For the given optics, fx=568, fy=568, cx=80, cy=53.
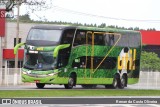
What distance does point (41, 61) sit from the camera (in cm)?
3816

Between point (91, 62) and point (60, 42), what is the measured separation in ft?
12.4

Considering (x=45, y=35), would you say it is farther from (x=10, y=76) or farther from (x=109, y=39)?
(x=10, y=76)

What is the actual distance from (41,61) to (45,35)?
70.0 inches

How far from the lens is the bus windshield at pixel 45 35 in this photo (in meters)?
38.0

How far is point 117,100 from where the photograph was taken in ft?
54.0

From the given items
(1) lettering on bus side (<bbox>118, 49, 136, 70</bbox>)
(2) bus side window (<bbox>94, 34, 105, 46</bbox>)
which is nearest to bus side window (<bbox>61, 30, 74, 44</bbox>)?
(2) bus side window (<bbox>94, 34, 105, 46</bbox>)

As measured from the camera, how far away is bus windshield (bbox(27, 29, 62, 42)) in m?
38.0

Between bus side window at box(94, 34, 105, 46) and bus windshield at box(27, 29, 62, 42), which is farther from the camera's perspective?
bus side window at box(94, 34, 105, 46)

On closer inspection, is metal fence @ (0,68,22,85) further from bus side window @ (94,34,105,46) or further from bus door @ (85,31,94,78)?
bus side window @ (94,34,105,46)

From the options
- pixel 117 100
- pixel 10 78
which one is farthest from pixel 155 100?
pixel 10 78

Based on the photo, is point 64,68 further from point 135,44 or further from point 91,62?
point 135,44

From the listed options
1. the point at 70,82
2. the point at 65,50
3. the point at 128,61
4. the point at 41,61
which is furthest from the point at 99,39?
the point at 41,61

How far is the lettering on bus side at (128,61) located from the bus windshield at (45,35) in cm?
655

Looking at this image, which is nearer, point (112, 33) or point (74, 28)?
point (74, 28)
